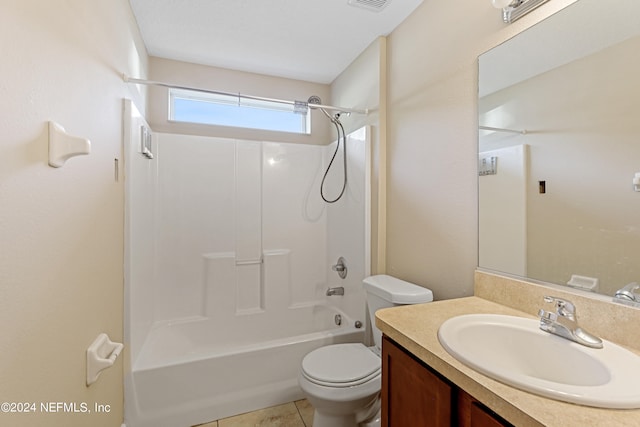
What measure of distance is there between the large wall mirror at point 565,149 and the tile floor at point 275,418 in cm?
145

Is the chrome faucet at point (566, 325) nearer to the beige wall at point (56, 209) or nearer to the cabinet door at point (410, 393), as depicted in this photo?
the cabinet door at point (410, 393)

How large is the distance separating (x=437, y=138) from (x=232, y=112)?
191cm

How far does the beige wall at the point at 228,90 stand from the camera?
7.75ft

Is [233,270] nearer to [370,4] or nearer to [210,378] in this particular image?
[210,378]

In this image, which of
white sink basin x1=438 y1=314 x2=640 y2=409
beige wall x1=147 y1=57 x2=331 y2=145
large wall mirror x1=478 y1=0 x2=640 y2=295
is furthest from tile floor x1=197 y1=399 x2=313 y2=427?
beige wall x1=147 y1=57 x2=331 y2=145

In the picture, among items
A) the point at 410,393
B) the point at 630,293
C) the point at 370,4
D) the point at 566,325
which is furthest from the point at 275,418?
the point at 370,4

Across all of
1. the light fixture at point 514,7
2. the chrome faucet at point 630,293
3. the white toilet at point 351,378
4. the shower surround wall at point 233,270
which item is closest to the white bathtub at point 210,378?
the shower surround wall at point 233,270

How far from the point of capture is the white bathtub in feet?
5.27

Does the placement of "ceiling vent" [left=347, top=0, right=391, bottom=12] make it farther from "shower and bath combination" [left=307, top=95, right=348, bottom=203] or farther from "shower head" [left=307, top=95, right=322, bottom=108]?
"shower head" [left=307, top=95, right=322, bottom=108]

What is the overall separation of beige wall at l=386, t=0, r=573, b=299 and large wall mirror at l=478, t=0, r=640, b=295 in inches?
3.3

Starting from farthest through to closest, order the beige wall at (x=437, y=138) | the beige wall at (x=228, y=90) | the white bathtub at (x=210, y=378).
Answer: the beige wall at (x=228, y=90) < the white bathtub at (x=210, y=378) < the beige wall at (x=437, y=138)

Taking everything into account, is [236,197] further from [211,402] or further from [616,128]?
[616,128]

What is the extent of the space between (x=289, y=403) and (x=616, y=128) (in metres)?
2.14

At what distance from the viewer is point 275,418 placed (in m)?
1.75
